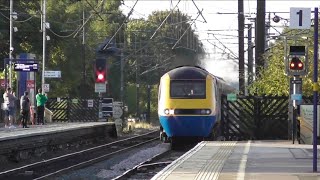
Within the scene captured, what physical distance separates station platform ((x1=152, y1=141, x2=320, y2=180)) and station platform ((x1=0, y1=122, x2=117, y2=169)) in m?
5.65

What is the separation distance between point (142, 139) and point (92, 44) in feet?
122

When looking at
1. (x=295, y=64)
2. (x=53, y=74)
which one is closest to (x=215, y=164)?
(x=295, y=64)

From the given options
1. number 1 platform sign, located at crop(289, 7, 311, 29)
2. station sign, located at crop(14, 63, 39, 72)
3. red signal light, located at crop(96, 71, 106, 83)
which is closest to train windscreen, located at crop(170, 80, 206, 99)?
red signal light, located at crop(96, 71, 106, 83)

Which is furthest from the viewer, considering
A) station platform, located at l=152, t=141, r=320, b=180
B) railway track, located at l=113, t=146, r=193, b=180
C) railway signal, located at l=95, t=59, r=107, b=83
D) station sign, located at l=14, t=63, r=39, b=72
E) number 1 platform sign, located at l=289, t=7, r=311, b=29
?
station sign, located at l=14, t=63, r=39, b=72

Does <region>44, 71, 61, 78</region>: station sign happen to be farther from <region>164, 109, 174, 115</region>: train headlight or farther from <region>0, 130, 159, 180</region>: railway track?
<region>164, 109, 174, 115</region>: train headlight

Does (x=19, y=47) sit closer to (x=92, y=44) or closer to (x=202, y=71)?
(x=92, y=44)

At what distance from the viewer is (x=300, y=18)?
1434 centimetres

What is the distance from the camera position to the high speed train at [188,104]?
2550 centimetres

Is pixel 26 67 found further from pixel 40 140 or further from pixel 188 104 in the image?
pixel 188 104

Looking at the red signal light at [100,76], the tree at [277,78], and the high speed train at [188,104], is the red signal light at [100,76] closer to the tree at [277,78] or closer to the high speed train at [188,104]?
the tree at [277,78]

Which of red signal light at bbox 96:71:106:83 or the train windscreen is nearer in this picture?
the train windscreen

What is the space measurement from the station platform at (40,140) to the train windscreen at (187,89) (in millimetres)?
4587


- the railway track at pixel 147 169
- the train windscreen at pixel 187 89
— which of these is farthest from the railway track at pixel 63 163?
the train windscreen at pixel 187 89

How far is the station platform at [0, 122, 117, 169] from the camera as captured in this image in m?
21.2
